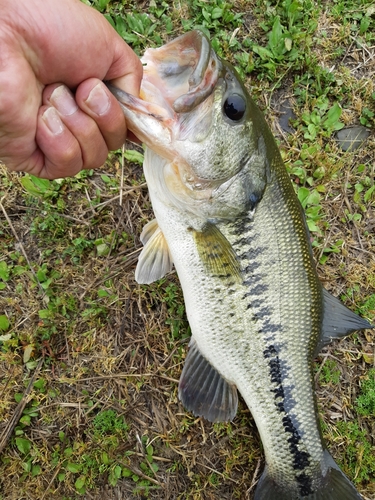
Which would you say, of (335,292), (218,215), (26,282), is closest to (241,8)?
(218,215)

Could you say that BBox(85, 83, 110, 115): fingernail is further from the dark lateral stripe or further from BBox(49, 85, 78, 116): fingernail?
the dark lateral stripe

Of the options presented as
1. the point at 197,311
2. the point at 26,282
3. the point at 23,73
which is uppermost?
the point at 23,73

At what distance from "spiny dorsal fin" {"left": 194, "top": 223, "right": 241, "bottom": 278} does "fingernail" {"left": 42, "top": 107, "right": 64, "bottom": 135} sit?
76cm

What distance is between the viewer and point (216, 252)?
1.93 meters

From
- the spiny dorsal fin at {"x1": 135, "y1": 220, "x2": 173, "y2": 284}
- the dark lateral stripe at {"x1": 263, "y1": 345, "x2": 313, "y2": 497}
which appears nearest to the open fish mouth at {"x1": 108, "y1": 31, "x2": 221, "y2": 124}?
the spiny dorsal fin at {"x1": 135, "y1": 220, "x2": 173, "y2": 284}

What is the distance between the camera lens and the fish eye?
1.67 metres

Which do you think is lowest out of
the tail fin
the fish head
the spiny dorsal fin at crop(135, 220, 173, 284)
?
the tail fin

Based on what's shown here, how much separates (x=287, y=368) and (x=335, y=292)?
94 centimetres

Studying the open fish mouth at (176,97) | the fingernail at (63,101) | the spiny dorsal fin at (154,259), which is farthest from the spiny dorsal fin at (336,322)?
the fingernail at (63,101)

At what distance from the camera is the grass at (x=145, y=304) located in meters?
2.56

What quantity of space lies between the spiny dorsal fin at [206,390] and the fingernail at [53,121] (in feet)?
4.23

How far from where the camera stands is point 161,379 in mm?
2646

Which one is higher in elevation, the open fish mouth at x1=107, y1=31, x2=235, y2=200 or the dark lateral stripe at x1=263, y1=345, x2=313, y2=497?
the open fish mouth at x1=107, y1=31, x2=235, y2=200

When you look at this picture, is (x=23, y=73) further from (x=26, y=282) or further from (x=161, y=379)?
(x=161, y=379)
